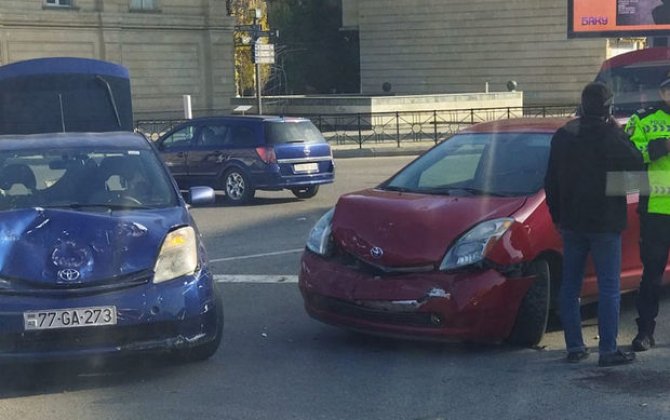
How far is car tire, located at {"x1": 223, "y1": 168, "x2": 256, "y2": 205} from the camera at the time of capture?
57.4 ft

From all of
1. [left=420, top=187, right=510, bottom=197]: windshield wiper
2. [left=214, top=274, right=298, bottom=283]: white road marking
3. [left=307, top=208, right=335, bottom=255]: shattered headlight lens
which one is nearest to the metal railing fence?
[left=214, top=274, right=298, bottom=283]: white road marking

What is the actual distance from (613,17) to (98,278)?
32.0 meters

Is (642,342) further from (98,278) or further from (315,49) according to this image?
(315,49)

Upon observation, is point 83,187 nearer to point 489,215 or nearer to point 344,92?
point 489,215

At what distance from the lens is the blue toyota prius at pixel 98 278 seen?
5.89 m

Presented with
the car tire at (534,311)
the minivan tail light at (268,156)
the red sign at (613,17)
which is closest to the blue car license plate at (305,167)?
the minivan tail light at (268,156)

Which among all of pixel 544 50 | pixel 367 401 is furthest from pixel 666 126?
pixel 544 50

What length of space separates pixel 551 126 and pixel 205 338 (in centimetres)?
324

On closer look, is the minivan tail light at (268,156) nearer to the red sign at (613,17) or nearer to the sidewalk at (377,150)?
the sidewalk at (377,150)

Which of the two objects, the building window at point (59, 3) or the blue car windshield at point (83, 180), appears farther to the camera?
the building window at point (59, 3)

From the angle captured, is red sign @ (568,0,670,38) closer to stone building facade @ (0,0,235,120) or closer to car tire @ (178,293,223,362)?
stone building facade @ (0,0,235,120)

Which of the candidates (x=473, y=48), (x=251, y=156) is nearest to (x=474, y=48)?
(x=473, y=48)

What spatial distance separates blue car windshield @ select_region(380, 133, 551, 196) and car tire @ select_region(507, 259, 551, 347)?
650 millimetres

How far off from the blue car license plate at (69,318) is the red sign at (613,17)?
1202 inches
